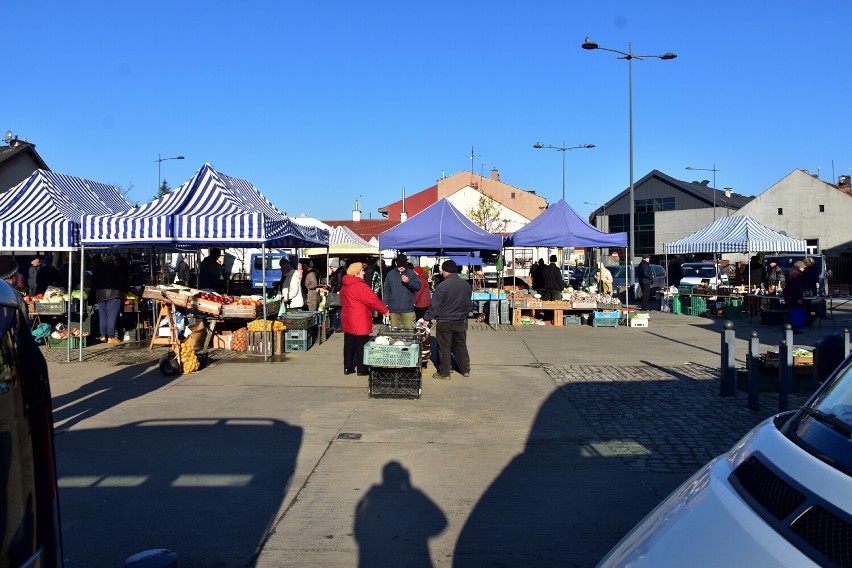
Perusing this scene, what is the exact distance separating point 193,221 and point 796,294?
522 inches

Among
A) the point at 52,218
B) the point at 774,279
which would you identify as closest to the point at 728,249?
the point at 774,279

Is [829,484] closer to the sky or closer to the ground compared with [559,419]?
closer to the sky

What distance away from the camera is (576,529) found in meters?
5.15

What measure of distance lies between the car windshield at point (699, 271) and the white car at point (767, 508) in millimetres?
30702

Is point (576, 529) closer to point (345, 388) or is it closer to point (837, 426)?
point (837, 426)

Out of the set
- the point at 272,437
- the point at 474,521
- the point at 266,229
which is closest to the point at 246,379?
the point at 266,229

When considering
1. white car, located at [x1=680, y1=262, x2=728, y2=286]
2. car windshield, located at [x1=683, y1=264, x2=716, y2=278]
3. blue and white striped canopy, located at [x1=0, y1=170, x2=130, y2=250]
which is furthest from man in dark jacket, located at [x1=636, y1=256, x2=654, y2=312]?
blue and white striped canopy, located at [x1=0, y1=170, x2=130, y2=250]

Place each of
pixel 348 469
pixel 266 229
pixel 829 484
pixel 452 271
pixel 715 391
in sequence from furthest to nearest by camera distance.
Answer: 1. pixel 266 229
2. pixel 452 271
3. pixel 715 391
4. pixel 348 469
5. pixel 829 484


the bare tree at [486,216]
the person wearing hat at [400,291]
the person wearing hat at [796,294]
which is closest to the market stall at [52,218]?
the person wearing hat at [400,291]

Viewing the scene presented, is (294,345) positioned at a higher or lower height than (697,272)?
lower

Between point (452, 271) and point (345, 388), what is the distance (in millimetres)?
2365

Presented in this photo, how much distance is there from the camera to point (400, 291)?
41.7 feet

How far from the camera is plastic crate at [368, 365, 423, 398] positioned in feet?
31.8

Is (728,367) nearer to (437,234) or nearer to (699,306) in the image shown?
(437,234)
